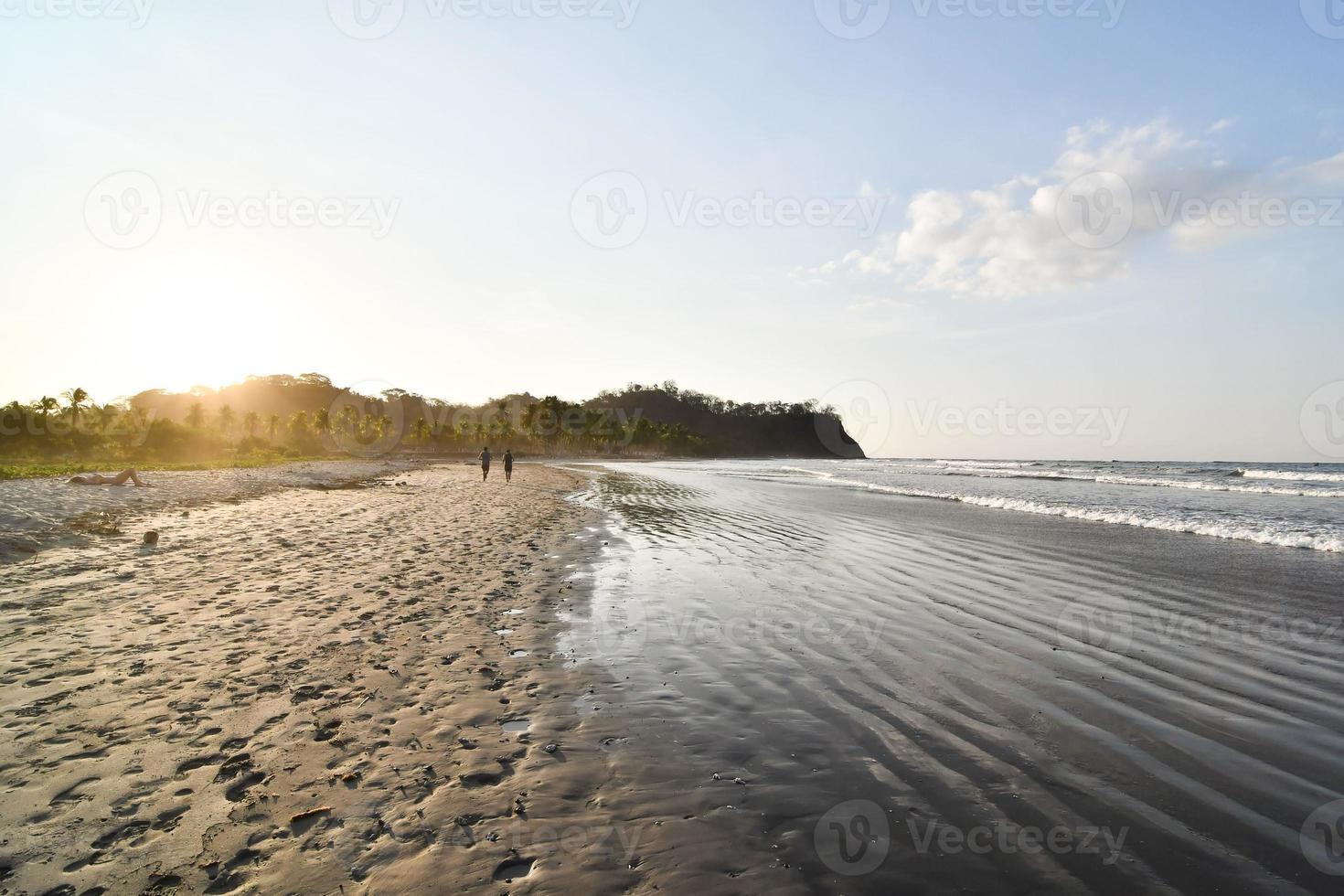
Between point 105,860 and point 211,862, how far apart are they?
1.99 feet

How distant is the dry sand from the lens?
352 centimetres

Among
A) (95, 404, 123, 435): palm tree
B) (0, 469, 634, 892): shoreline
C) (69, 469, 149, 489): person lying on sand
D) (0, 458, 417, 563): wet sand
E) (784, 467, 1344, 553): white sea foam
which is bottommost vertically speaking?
(0, 469, 634, 892): shoreline

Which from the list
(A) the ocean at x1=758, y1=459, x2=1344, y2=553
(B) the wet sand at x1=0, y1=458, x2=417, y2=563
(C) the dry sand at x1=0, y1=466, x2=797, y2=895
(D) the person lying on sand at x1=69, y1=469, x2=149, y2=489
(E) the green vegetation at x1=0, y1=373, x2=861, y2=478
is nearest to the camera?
(C) the dry sand at x1=0, y1=466, x2=797, y2=895

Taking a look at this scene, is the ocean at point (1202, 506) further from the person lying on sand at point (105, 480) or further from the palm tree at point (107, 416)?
the palm tree at point (107, 416)

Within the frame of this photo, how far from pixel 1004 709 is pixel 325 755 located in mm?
6058

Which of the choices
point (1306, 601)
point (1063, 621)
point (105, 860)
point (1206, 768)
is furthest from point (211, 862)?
point (1306, 601)

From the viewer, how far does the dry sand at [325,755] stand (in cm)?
352

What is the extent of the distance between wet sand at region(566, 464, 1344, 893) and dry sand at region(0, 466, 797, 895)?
29.7 inches

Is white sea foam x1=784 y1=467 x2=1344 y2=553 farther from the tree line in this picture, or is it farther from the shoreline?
the tree line

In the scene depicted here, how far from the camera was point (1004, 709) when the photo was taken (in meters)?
5.90

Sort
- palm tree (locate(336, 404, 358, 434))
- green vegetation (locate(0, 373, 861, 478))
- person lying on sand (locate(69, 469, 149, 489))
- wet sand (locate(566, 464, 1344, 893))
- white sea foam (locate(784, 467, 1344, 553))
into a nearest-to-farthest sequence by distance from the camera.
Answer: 1. wet sand (locate(566, 464, 1344, 893))
2. white sea foam (locate(784, 467, 1344, 553))
3. person lying on sand (locate(69, 469, 149, 489))
4. green vegetation (locate(0, 373, 861, 478))
5. palm tree (locate(336, 404, 358, 434))

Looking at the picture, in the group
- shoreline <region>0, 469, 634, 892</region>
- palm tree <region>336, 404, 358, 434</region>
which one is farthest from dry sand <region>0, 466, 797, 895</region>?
palm tree <region>336, 404, 358, 434</region>

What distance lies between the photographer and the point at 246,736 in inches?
202

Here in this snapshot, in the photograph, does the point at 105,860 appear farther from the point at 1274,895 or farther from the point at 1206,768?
the point at 1206,768
